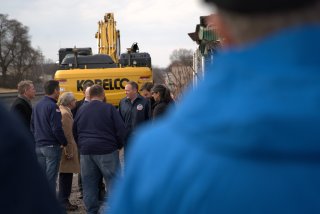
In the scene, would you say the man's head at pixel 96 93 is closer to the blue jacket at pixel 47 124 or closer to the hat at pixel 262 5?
the blue jacket at pixel 47 124

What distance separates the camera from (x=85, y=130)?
6.65 meters

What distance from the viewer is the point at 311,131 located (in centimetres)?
91

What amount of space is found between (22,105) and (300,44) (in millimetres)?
7028

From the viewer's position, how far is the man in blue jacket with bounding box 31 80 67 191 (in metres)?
7.31

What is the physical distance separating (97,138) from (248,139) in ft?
19.0

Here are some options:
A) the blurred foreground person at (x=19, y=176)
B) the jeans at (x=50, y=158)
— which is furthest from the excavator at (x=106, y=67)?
the blurred foreground person at (x=19, y=176)

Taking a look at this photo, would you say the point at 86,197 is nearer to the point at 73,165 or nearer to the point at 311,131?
the point at 73,165

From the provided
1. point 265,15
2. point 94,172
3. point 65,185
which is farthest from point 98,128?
point 265,15

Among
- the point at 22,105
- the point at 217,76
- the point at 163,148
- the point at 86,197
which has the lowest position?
the point at 86,197

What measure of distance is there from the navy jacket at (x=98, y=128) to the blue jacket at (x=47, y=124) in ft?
2.12

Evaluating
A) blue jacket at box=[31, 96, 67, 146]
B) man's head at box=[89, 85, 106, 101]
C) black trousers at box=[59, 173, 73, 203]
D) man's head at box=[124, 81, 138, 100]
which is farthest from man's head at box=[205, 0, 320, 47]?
man's head at box=[124, 81, 138, 100]

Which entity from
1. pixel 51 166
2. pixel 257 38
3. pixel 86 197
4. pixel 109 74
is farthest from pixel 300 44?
pixel 109 74

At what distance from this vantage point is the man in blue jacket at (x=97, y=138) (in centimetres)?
658

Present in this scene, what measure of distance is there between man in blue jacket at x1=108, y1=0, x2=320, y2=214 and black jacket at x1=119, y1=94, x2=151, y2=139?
7.47 m
